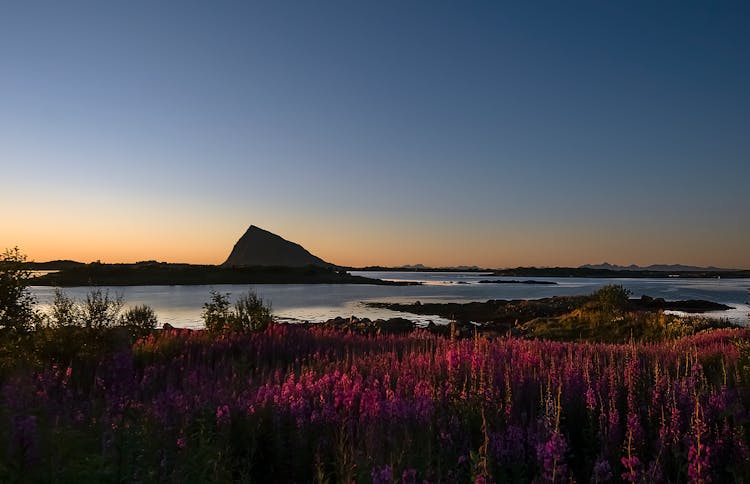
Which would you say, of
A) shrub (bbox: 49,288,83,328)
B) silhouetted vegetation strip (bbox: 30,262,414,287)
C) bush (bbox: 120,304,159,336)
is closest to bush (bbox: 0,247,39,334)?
shrub (bbox: 49,288,83,328)

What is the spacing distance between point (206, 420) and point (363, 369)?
2573mm

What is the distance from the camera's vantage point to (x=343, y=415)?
4.75 meters

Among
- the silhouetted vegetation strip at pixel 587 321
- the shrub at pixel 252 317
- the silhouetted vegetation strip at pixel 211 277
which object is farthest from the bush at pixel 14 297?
the silhouetted vegetation strip at pixel 211 277

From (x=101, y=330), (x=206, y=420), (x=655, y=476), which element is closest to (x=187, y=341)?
(x=101, y=330)

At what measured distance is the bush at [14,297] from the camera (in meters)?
8.88

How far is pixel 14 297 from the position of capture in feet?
29.7

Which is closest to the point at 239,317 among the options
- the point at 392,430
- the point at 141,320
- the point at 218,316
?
the point at 218,316

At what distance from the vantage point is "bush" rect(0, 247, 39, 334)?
29.1 ft

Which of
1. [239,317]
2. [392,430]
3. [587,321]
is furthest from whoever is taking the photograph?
[587,321]

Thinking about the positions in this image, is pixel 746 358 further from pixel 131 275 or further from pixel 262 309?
pixel 131 275

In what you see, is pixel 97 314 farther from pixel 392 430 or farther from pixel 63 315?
pixel 392 430

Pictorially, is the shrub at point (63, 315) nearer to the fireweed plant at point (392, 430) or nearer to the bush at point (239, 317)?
the bush at point (239, 317)

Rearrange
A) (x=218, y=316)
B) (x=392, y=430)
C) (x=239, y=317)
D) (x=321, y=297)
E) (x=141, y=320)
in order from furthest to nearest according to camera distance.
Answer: (x=321, y=297)
(x=218, y=316)
(x=239, y=317)
(x=141, y=320)
(x=392, y=430)

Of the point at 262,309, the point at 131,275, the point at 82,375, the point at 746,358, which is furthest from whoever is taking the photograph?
the point at 131,275
